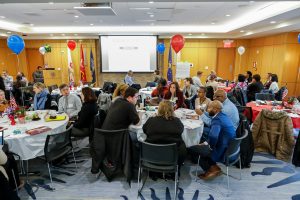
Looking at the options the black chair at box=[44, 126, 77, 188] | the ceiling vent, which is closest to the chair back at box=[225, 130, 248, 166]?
the black chair at box=[44, 126, 77, 188]

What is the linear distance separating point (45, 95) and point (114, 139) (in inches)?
105

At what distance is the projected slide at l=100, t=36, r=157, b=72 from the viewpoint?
1095 cm

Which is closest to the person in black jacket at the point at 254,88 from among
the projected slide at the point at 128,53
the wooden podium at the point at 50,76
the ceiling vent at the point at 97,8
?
the ceiling vent at the point at 97,8

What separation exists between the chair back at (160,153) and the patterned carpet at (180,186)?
0.62 meters

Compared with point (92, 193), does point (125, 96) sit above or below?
above

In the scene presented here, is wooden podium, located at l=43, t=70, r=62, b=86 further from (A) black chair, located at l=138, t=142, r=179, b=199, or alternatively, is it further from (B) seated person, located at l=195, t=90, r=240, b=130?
(A) black chair, located at l=138, t=142, r=179, b=199

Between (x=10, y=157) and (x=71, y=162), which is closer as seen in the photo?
(x=10, y=157)

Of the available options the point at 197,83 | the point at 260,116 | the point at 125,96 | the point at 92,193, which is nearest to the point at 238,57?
the point at 197,83

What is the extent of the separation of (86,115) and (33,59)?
35.7 ft

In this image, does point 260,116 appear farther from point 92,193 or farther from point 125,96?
point 92,193

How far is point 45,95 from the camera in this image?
480 centimetres

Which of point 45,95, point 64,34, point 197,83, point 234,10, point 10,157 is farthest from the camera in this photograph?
point 64,34

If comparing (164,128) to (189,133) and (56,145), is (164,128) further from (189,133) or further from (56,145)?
(56,145)

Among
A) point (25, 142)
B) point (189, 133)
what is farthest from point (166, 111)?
point (25, 142)
